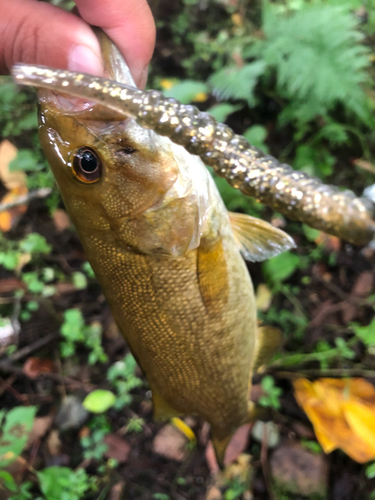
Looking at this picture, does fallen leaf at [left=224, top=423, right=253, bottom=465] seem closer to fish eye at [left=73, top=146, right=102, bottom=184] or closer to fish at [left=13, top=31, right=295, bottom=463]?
fish at [left=13, top=31, right=295, bottom=463]

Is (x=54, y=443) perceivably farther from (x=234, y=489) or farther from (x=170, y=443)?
(x=234, y=489)

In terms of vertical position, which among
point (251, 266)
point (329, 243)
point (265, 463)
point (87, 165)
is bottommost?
point (265, 463)

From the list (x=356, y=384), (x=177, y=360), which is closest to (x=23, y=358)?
(x=177, y=360)

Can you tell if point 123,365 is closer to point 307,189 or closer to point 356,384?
point 356,384

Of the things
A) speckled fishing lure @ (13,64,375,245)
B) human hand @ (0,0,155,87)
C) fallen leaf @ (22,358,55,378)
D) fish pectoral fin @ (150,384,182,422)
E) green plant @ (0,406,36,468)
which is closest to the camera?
speckled fishing lure @ (13,64,375,245)

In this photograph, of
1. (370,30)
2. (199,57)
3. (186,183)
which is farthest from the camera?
(199,57)

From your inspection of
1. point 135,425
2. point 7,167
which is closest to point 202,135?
point 135,425

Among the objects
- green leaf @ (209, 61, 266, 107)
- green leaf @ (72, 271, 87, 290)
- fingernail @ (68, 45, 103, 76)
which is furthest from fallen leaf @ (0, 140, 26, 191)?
fingernail @ (68, 45, 103, 76)

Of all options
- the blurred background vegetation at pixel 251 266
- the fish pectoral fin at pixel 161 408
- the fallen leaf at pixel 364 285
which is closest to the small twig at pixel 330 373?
the blurred background vegetation at pixel 251 266
